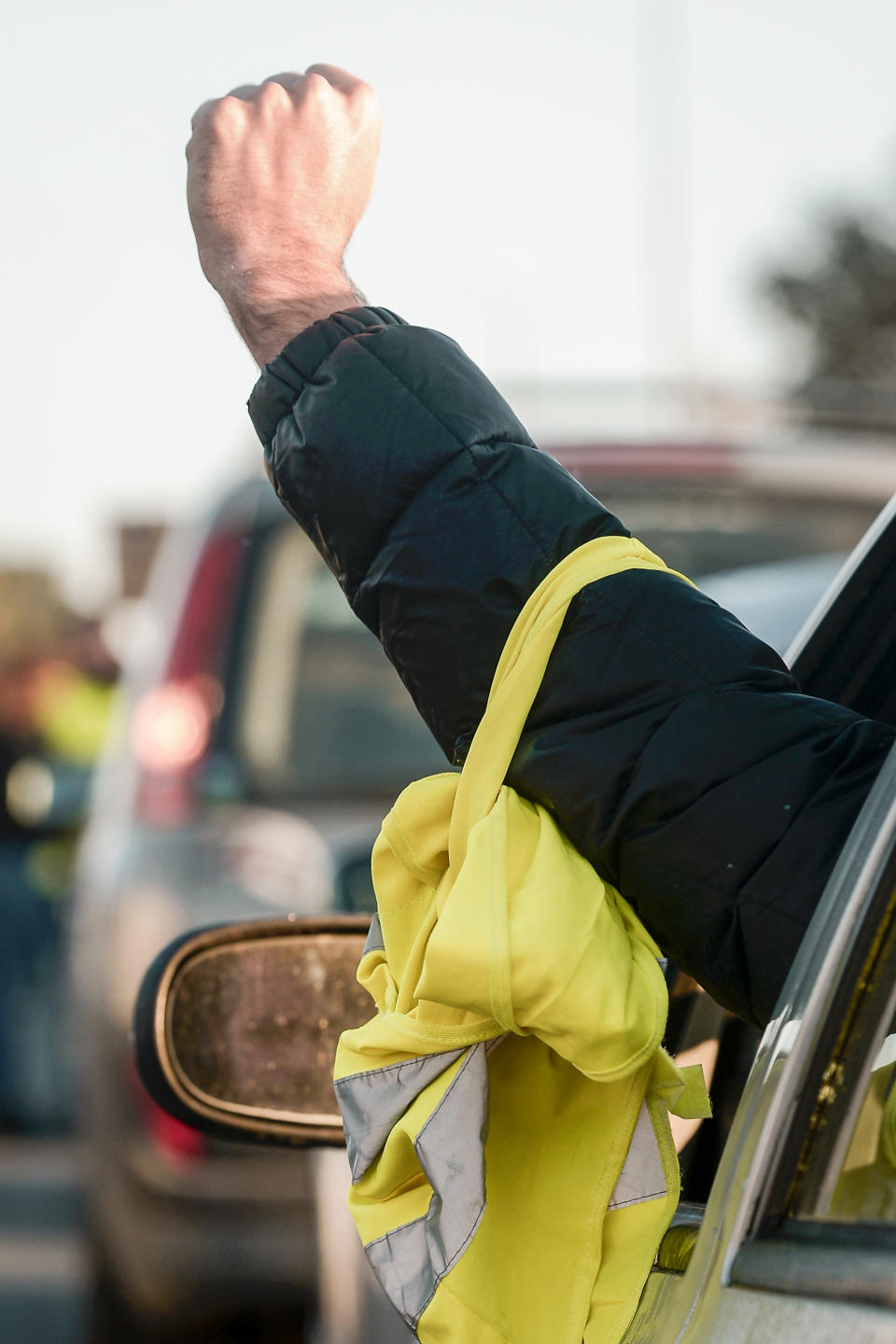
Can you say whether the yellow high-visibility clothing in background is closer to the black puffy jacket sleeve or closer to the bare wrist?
the black puffy jacket sleeve

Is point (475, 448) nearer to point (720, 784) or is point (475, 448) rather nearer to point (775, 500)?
point (720, 784)

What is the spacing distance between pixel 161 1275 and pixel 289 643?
1797 mm

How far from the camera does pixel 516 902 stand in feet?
3.83

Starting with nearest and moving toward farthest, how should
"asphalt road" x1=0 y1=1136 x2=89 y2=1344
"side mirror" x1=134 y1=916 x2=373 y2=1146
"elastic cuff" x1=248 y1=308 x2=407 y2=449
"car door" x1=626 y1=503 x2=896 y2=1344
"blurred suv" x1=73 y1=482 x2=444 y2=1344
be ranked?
1. "car door" x1=626 y1=503 x2=896 y2=1344
2. "elastic cuff" x1=248 y1=308 x2=407 y2=449
3. "side mirror" x1=134 y1=916 x2=373 y2=1146
4. "blurred suv" x1=73 y1=482 x2=444 y2=1344
5. "asphalt road" x1=0 y1=1136 x2=89 y2=1344

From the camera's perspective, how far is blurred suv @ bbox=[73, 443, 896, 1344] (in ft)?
15.2

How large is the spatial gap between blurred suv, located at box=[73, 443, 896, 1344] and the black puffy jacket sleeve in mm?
3244

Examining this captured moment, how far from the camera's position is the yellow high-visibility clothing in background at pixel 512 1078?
3.78ft

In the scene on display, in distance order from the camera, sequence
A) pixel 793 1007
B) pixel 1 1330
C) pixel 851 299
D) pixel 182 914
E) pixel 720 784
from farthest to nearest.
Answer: pixel 851 299 < pixel 1 1330 < pixel 182 914 < pixel 720 784 < pixel 793 1007

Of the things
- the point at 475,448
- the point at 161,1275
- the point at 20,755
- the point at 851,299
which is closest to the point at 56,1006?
the point at 20,755

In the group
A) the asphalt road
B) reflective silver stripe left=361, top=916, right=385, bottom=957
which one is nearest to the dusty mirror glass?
reflective silver stripe left=361, top=916, right=385, bottom=957

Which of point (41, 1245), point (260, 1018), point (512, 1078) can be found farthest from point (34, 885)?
point (512, 1078)

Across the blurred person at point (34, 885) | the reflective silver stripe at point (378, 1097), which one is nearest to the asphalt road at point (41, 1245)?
the blurred person at point (34, 885)

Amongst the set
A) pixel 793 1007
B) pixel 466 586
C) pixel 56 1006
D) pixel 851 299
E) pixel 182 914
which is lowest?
pixel 851 299

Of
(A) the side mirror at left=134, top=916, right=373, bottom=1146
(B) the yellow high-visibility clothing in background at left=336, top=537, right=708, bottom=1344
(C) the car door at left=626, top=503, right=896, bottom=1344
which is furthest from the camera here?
(A) the side mirror at left=134, top=916, right=373, bottom=1146
